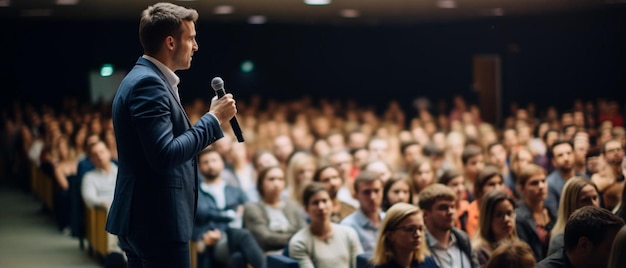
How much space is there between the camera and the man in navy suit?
2.65m

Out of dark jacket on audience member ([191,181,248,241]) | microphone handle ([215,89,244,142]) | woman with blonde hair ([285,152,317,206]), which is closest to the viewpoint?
microphone handle ([215,89,244,142])

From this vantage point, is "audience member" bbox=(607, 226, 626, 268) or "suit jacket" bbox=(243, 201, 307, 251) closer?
"audience member" bbox=(607, 226, 626, 268)

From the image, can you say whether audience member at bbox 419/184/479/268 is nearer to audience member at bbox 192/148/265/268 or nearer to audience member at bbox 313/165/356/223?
audience member at bbox 192/148/265/268

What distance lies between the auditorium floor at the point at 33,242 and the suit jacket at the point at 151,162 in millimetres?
5833

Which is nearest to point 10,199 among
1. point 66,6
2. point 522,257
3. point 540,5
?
point 66,6

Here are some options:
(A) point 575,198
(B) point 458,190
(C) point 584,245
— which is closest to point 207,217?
(B) point 458,190

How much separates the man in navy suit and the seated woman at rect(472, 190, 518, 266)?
→ 2929mm

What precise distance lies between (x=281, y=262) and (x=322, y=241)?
0.51 meters

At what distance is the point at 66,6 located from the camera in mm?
14828

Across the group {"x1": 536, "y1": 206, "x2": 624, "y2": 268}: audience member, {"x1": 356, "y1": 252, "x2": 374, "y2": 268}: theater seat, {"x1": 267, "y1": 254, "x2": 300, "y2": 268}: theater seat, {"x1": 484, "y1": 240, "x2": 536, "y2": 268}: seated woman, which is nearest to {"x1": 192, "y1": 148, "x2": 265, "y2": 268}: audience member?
{"x1": 267, "y1": 254, "x2": 300, "y2": 268}: theater seat

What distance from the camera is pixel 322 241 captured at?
5.61 m

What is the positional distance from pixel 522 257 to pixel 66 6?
39.3ft

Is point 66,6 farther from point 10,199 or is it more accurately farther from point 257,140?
point 257,140

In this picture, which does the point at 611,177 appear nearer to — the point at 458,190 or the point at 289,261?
the point at 458,190
